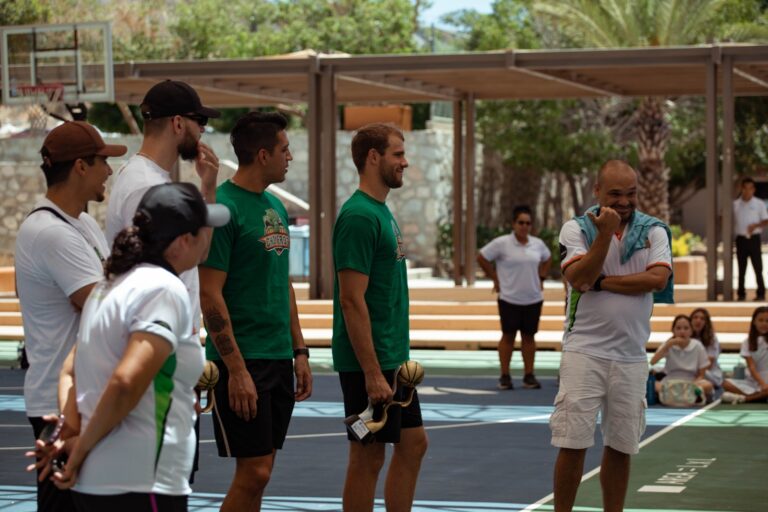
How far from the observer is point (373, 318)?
6383mm

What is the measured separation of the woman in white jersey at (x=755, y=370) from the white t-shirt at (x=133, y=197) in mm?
9424

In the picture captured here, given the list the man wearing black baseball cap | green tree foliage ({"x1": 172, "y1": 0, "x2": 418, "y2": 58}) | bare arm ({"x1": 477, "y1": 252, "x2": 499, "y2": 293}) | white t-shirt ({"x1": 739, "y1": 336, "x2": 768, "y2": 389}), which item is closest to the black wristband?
the man wearing black baseball cap

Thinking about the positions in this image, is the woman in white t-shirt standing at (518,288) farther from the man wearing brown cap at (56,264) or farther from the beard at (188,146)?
the man wearing brown cap at (56,264)

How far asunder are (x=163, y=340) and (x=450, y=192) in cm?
2864

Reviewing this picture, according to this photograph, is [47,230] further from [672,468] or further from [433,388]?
[433,388]

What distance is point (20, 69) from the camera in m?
23.5

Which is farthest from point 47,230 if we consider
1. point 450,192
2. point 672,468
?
point 450,192

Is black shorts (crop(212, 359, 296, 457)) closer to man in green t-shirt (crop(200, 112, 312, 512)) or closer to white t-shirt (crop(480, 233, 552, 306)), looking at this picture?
man in green t-shirt (crop(200, 112, 312, 512))

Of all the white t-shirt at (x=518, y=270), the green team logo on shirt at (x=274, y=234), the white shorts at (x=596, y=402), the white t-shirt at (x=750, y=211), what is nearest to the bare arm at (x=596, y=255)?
the white shorts at (x=596, y=402)

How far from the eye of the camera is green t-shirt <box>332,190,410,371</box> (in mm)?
6289

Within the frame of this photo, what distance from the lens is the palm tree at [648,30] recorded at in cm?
3206

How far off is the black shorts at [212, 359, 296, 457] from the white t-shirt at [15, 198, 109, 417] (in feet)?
3.33

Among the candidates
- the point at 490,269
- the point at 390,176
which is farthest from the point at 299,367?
the point at 490,269

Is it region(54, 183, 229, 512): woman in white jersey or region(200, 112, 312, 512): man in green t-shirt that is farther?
region(200, 112, 312, 512): man in green t-shirt
